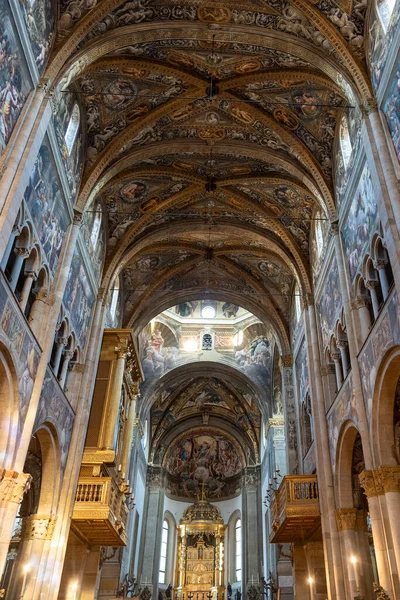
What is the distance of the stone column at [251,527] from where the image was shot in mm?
33188

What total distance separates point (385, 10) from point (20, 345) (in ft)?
38.5

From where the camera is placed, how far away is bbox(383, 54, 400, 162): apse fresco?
12.0 metres

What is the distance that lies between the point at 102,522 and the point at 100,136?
40.3 ft

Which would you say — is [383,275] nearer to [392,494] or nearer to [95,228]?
[392,494]

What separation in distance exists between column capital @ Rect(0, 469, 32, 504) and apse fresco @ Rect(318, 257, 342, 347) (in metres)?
10.4

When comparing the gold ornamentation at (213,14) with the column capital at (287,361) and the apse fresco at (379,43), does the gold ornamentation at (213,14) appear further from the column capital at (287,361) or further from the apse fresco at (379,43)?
the column capital at (287,361)

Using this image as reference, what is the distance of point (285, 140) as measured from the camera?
59.4ft

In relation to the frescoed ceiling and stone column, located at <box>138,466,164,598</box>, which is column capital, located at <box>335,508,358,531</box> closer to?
the frescoed ceiling

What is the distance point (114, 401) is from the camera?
2036 centimetres

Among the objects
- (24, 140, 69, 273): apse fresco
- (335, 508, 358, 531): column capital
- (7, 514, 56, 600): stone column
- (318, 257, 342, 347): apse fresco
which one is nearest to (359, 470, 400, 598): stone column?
(335, 508, 358, 531): column capital

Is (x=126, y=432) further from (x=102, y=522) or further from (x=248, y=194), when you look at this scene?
(x=248, y=194)

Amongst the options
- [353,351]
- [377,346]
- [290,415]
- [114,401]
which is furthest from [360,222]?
[290,415]

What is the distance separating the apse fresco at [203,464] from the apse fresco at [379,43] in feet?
103

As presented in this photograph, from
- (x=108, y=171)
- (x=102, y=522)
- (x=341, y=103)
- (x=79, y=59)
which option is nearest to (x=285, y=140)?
(x=341, y=103)
